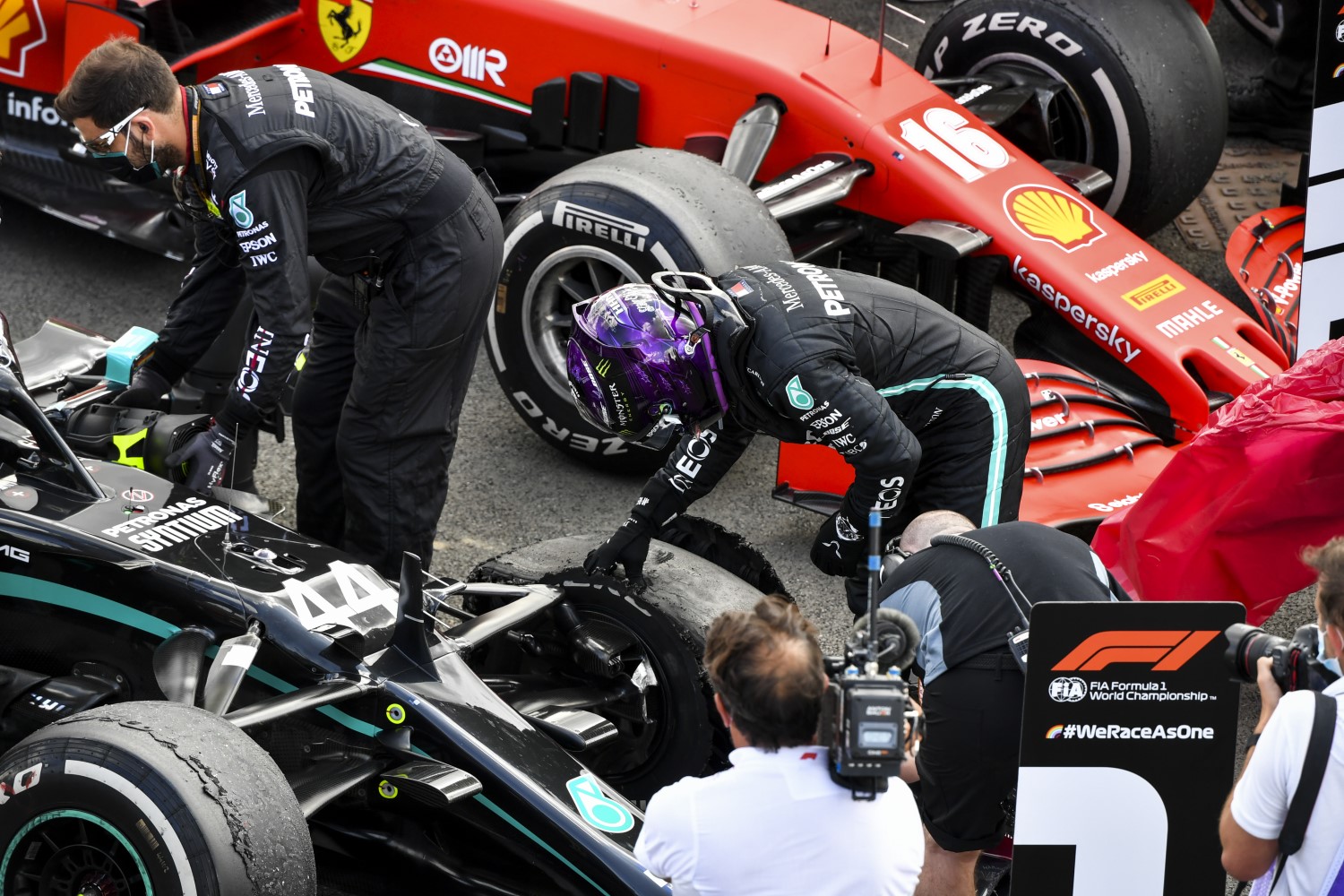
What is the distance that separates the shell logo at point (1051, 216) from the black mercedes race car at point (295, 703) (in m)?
2.16

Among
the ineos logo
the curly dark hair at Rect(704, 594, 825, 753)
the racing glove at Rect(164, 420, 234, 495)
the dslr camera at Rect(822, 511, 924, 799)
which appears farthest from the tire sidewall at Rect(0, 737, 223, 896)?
the ineos logo

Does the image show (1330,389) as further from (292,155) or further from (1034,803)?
(292,155)

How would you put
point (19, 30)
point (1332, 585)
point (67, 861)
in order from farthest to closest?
point (19, 30) → point (67, 861) → point (1332, 585)

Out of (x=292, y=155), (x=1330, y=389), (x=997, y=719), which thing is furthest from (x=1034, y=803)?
(x=292, y=155)

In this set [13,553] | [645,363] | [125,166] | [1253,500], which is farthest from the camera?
[1253,500]

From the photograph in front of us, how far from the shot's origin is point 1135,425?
5.25 m

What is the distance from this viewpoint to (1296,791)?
2453 millimetres

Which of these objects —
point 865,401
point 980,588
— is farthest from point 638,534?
point 980,588

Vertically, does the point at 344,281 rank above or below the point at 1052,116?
below

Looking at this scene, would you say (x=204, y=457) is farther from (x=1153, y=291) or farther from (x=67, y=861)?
(x=1153, y=291)

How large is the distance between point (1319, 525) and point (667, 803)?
2.56 metres

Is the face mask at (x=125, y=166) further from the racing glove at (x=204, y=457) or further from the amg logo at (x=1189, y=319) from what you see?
the amg logo at (x=1189, y=319)

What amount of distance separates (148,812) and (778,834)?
1.14m

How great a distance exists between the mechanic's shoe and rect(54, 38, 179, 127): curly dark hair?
599 cm
